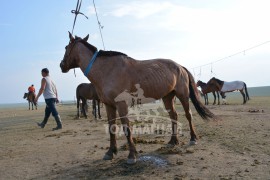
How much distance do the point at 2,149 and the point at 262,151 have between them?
5814 millimetres

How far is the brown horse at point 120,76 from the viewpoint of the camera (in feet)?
17.2

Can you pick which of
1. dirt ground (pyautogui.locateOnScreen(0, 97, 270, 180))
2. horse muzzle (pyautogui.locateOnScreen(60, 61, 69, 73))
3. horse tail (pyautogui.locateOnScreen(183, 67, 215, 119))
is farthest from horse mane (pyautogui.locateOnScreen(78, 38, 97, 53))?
horse tail (pyautogui.locateOnScreen(183, 67, 215, 119))

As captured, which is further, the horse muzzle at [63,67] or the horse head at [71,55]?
the horse muzzle at [63,67]

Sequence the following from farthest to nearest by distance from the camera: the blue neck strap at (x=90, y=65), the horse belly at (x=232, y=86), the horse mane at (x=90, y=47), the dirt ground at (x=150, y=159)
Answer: the horse belly at (x=232, y=86)
the horse mane at (x=90, y=47)
the blue neck strap at (x=90, y=65)
the dirt ground at (x=150, y=159)

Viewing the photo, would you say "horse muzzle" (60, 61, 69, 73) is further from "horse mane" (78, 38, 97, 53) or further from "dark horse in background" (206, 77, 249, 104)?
"dark horse in background" (206, 77, 249, 104)

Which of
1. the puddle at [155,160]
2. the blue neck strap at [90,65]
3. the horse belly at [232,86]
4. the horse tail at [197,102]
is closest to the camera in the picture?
the puddle at [155,160]

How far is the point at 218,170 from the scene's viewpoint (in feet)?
14.8

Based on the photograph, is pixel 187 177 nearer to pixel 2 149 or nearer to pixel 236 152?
pixel 236 152

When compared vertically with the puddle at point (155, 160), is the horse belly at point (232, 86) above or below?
above

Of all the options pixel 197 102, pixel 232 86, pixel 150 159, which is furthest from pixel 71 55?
pixel 232 86

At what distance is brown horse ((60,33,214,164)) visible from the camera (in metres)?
5.24

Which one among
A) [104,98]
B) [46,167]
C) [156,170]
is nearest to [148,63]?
[104,98]

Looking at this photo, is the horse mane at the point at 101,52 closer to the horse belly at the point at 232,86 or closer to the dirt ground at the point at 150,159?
the dirt ground at the point at 150,159

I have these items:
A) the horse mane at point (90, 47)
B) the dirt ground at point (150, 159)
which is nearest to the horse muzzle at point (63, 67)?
the horse mane at point (90, 47)
